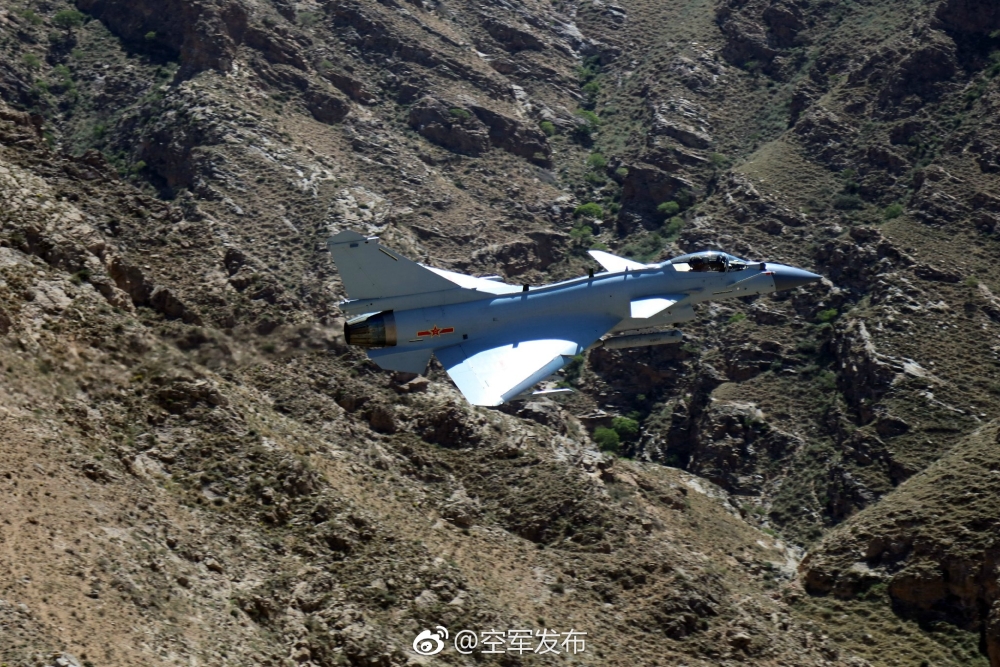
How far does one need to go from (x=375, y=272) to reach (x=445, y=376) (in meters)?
28.7

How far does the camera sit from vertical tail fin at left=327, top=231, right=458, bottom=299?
5372 centimetres

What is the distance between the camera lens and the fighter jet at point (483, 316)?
52469 millimetres

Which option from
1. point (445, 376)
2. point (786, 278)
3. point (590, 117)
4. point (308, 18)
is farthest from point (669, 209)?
point (786, 278)

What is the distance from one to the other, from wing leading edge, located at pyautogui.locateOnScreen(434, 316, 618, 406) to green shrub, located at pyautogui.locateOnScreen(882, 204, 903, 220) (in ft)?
204

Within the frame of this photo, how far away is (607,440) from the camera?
325 feet

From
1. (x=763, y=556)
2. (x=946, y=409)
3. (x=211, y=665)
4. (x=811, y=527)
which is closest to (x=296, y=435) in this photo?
(x=211, y=665)

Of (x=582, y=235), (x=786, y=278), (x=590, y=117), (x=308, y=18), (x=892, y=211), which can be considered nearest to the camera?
(x=786, y=278)

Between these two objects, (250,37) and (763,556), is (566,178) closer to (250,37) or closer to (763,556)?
(250,37)

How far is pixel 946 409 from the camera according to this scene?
91.9 metres

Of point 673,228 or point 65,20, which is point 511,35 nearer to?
point 673,228

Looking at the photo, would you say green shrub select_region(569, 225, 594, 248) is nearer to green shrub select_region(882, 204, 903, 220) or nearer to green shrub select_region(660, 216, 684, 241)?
green shrub select_region(660, 216, 684, 241)

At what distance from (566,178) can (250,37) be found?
28.6 m

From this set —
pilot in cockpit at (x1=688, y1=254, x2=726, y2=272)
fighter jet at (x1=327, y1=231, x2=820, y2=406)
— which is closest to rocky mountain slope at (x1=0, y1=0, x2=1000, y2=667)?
fighter jet at (x1=327, y1=231, x2=820, y2=406)

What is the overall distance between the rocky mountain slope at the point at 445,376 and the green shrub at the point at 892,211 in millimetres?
227
